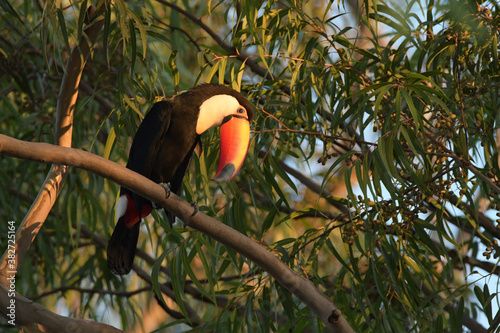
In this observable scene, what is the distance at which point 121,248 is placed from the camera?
6.86ft

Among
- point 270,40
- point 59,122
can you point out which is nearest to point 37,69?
point 59,122

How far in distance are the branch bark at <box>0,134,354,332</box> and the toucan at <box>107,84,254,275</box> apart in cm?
60

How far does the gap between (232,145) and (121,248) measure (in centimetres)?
53

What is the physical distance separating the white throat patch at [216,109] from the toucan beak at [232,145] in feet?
0.12

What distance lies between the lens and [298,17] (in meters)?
2.04

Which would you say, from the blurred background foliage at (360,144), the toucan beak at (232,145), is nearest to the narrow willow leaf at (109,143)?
the blurred background foliage at (360,144)

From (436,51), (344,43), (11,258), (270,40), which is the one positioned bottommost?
(11,258)

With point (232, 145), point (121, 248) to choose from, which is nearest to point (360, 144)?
point (232, 145)

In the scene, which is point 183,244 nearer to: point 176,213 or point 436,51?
point 176,213

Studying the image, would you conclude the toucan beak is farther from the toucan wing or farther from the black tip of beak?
the toucan wing

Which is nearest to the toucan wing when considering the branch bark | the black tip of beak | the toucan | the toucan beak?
the toucan

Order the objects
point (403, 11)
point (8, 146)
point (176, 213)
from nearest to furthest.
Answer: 1. point (8, 146)
2. point (176, 213)
3. point (403, 11)

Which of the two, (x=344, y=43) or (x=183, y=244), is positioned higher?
(x=344, y=43)

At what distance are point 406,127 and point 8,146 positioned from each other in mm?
1060
